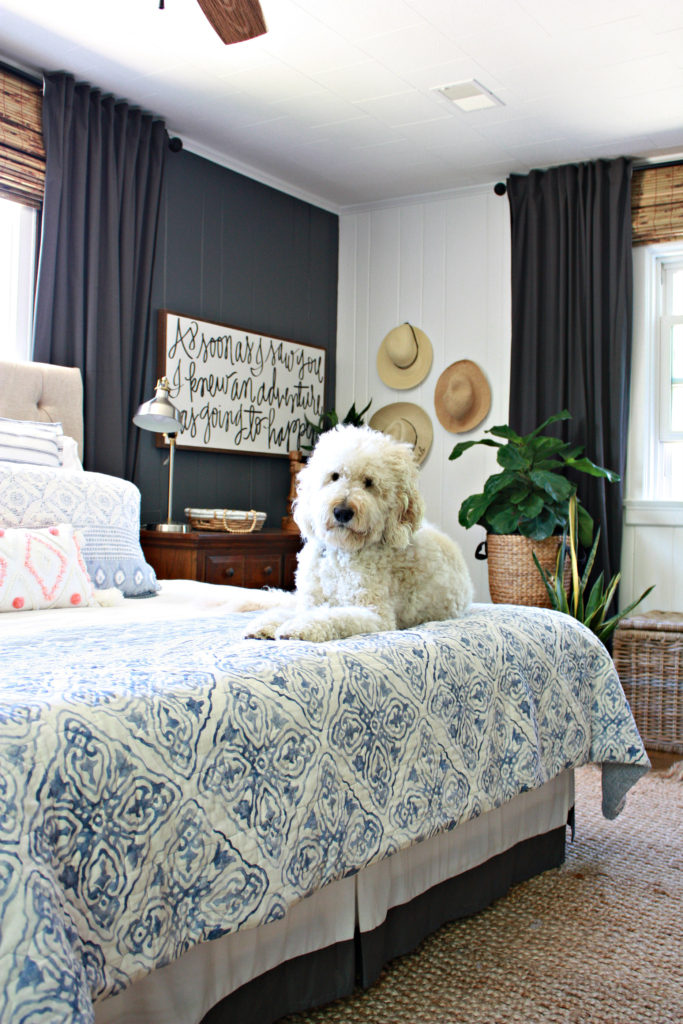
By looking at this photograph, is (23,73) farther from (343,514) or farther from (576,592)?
(576,592)

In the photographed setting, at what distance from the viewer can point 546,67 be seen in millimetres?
3420

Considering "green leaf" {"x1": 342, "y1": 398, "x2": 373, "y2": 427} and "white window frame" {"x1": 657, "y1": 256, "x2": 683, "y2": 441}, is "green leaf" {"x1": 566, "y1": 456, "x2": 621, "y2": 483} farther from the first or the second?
"green leaf" {"x1": 342, "y1": 398, "x2": 373, "y2": 427}

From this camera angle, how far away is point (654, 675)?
364 cm

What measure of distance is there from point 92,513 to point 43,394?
3.19ft

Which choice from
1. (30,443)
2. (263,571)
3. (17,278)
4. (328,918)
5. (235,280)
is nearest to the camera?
(328,918)

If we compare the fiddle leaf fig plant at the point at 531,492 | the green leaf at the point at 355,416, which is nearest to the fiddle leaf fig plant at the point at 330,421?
the green leaf at the point at 355,416

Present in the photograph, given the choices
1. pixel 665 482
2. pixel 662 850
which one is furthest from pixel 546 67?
pixel 662 850

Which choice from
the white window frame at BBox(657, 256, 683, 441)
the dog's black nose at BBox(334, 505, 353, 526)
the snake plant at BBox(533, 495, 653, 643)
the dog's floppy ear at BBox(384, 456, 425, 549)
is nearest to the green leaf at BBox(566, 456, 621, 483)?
the snake plant at BBox(533, 495, 653, 643)

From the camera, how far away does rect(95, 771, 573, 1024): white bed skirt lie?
1.24m

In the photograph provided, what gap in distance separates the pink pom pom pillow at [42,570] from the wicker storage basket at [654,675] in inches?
90.5

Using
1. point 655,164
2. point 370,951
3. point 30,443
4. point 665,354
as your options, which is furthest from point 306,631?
point 655,164

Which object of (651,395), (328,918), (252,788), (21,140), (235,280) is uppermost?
(21,140)

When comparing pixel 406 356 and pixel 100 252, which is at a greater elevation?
pixel 100 252

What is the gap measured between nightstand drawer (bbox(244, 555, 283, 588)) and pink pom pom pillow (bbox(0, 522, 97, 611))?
53.0 inches
